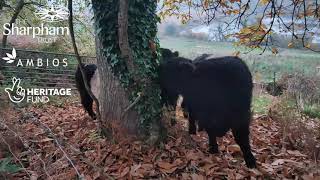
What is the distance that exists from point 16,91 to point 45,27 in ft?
10.4

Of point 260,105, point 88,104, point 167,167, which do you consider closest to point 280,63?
point 260,105

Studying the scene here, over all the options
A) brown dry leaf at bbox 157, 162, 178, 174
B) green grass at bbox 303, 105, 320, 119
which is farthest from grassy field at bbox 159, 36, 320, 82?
brown dry leaf at bbox 157, 162, 178, 174

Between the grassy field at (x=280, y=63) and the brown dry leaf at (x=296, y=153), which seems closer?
the brown dry leaf at (x=296, y=153)

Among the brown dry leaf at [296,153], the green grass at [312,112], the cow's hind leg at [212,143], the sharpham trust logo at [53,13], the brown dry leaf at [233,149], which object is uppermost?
the sharpham trust logo at [53,13]

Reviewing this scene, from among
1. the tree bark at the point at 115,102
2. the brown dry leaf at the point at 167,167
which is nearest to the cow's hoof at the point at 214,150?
the brown dry leaf at the point at 167,167

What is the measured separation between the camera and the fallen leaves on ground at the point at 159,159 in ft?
13.1

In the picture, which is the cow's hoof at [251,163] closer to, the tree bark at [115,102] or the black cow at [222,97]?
the black cow at [222,97]

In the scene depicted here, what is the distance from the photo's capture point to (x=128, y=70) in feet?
14.7

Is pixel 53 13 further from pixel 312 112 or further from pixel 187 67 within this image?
pixel 312 112

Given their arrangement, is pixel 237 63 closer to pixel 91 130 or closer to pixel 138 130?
pixel 138 130

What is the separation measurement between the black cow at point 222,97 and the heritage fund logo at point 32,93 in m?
5.47

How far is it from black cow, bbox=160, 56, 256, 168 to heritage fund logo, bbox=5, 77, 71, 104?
547 cm

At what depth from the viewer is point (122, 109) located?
4684mm

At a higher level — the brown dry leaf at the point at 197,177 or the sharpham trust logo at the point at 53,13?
the sharpham trust logo at the point at 53,13
